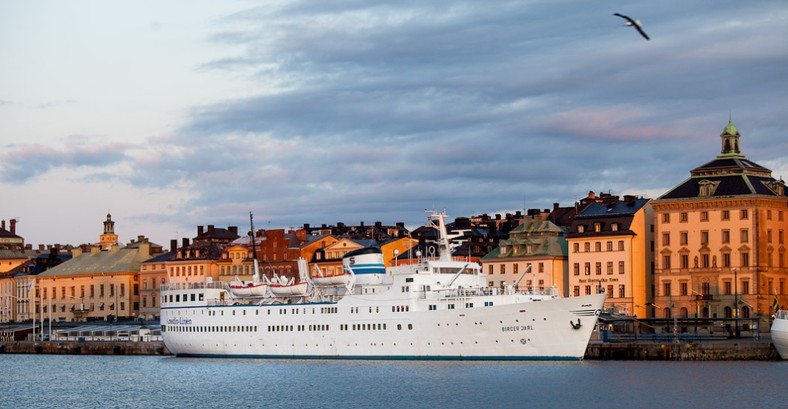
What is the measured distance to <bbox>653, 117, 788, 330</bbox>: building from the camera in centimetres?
10781

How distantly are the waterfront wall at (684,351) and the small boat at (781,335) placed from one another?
2.14 feet

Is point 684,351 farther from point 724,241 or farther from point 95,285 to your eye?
point 95,285

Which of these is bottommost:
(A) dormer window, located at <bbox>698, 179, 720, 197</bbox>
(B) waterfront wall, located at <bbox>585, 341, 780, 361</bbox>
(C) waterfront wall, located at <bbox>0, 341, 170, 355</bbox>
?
(C) waterfront wall, located at <bbox>0, 341, 170, 355</bbox>

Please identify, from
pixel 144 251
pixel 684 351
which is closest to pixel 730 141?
pixel 684 351

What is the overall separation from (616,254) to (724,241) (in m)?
9.59

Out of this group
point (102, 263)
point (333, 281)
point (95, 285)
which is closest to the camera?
point (333, 281)

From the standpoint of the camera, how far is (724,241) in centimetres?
10988

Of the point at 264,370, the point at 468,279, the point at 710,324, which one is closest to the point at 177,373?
the point at 264,370

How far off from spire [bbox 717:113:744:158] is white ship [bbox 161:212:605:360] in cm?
2789

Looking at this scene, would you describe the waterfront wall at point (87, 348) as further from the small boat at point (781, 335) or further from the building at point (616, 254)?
the small boat at point (781, 335)

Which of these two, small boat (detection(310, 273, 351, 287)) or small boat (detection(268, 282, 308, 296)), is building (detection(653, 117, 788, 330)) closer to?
small boat (detection(310, 273, 351, 287))

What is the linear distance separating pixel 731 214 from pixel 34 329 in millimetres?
63742

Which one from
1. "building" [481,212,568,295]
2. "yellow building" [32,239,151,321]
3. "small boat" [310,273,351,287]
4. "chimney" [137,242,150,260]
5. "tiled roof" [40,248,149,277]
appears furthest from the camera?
"chimney" [137,242,150,260]

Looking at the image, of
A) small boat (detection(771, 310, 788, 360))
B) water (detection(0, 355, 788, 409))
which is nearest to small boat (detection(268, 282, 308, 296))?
water (detection(0, 355, 788, 409))
